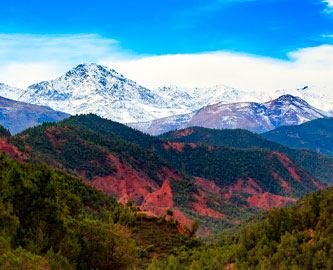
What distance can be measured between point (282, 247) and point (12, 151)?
88331 millimetres

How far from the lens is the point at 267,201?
184 metres

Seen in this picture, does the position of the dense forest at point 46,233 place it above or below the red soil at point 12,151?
below

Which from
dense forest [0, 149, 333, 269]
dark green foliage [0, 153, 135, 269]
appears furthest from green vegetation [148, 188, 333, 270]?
dark green foliage [0, 153, 135, 269]

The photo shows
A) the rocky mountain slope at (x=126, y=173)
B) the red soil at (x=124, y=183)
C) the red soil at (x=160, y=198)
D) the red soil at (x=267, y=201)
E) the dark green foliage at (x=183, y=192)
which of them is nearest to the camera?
the rocky mountain slope at (x=126, y=173)

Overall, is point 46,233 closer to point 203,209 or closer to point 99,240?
point 99,240

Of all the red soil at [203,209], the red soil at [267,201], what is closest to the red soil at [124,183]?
the red soil at [203,209]

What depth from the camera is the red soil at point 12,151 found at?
121838mm

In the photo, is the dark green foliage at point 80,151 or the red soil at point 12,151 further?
Answer: the dark green foliage at point 80,151

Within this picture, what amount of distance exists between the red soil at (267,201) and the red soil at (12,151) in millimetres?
88463

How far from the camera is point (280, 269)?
46750 mm

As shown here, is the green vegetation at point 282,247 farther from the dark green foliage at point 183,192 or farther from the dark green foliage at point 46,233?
the dark green foliage at point 183,192

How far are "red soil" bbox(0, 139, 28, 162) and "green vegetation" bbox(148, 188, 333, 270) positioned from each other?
70.0m

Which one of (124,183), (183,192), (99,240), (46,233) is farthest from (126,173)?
(46,233)

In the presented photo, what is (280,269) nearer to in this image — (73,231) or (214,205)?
(73,231)
